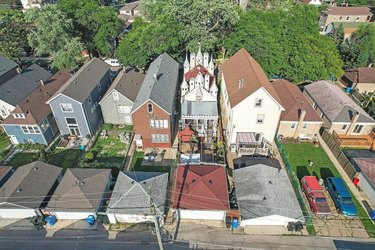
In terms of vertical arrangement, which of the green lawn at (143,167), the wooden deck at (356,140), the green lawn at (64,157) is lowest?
the green lawn at (64,157)

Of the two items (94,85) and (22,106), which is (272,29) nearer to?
(94,85)

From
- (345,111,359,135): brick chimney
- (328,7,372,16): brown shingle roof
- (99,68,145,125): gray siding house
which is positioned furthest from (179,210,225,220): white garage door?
(328,7,372,16): brown shingle roof

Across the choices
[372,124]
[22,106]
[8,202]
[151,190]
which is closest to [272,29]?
[372,124]

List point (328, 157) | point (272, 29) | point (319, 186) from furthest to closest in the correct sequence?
point (272, 29), point (328, 157), point (319, 186)

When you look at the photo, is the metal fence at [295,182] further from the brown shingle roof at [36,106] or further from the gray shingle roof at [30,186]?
the brown shingle roof at [36,106]

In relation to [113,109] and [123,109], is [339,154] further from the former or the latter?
[113,109]

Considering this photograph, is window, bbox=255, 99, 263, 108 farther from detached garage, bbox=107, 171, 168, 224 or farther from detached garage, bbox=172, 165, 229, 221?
detached garage, bbox=107, 171, 168, 224

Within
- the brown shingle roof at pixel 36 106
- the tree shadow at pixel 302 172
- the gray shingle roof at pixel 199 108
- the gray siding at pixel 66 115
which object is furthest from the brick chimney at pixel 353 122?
the brown shingle roof at pixel 36 106
